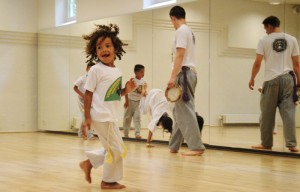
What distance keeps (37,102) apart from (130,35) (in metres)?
3.92

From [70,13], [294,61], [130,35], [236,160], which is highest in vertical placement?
[70,13]

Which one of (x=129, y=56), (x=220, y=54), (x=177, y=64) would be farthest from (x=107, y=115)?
(x=129, y=56)

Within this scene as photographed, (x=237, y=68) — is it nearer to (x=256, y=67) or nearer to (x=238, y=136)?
(x=256, y=67)

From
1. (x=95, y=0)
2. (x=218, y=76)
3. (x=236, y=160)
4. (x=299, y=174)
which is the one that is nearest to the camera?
(x=299, y=174)

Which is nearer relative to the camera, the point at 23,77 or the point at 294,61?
the point at 294,61

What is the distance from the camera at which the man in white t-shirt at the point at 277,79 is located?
6492 mm

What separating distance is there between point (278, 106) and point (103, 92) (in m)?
3.26

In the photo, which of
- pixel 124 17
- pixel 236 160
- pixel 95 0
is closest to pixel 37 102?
pixel 95 0

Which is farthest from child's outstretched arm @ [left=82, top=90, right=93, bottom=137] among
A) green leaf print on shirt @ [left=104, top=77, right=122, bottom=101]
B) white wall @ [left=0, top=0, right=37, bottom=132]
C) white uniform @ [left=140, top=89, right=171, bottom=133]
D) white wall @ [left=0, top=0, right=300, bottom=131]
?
white wall @ [left=0, top=0, right=37, bottom=132]

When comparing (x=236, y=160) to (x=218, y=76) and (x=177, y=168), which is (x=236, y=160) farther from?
(x=218, y=76)

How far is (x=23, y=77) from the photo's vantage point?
12039mm

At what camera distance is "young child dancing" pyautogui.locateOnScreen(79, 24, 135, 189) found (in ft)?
13.1

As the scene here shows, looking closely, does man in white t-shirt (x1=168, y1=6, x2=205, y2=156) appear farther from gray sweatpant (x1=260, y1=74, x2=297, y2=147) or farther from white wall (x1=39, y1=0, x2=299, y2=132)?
white wall (x1=39, y1=0, x2=299, y2=132)

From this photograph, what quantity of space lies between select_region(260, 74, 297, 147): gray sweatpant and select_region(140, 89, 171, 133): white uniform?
4.95ft
